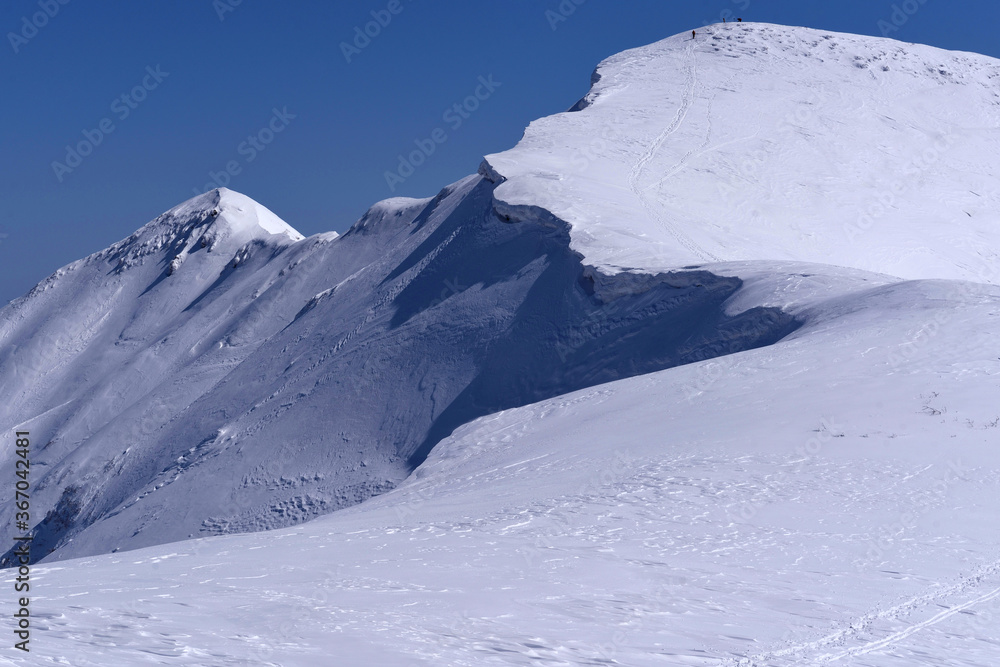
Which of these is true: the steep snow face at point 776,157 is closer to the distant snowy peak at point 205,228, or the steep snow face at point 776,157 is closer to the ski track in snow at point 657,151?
the ski track in snow at point 657,151

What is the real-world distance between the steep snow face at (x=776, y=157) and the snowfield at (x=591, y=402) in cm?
17

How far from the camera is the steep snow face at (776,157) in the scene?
23266 mm

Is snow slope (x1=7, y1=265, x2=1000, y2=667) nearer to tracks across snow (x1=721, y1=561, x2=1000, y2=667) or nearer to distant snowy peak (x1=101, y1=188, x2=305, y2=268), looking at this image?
tracks across snow (x1=721, y1=561, x2=1000, y2=667)

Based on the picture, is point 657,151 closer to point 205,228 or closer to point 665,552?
point 665,552

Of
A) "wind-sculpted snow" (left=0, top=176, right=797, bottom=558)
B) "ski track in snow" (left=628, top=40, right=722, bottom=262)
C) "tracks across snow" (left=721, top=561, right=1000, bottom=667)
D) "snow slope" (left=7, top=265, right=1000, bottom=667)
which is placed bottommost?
"tracks across snow" (left=721, top=561, right=1000, bottom=667)

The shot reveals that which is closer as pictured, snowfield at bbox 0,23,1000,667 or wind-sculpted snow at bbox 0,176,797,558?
snowfield at bbox 0,23,1000,667

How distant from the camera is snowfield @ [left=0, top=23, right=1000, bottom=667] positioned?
5957 millimetres

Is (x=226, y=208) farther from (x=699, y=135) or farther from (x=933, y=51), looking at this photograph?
(x=933, y=51)

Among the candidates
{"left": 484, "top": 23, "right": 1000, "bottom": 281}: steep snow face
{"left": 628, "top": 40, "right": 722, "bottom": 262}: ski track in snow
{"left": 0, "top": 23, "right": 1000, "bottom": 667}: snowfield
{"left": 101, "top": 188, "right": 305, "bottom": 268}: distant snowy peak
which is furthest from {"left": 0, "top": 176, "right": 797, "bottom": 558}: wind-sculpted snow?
{"left": 101, "top": 188, "right": 305, "bottom": 268}: distant snowy peak

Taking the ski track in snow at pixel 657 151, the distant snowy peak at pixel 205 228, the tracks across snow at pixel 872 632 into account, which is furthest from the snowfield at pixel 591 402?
the distant snowy peak at pixel 205 228

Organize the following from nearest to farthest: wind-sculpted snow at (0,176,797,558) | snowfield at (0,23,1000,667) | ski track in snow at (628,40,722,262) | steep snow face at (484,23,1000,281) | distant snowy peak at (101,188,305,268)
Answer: snowfield at (0,23,1000,667)
wind-sculpted snow at (0,176,797,558)
ski track in snow at (628,40,722,262)
steep snow face at (484,23,1000,281)
distant snowy peak at (101,188,305,268)

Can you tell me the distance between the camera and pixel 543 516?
858 cm

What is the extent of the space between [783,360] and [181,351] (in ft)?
96.2

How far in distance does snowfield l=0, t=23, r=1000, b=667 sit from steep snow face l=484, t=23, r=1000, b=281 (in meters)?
0.17
